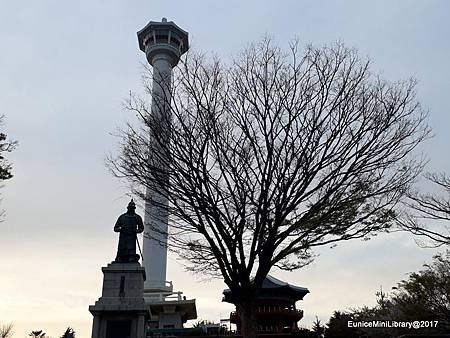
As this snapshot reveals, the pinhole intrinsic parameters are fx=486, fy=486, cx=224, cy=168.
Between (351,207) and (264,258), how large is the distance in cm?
238

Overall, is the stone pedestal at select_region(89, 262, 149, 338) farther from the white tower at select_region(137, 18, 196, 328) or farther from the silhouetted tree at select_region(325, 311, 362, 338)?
the silhouetted tree at select_region(325, 311, 362, 338)

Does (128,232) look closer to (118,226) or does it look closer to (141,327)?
(118,226)

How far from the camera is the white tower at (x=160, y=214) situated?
476 inches

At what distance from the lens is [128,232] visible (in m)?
18.3

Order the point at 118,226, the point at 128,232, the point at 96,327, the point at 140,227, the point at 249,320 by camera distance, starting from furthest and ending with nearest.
Result: the point at 140,227
the point at 118,226
the point at 128,232
the point at 96,327
the point at 249,320

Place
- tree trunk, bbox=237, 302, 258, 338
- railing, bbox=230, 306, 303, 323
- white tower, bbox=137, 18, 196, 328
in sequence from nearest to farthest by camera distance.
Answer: tree trunk, bbox=237, 302, 258, 338, white tower, bbox=137, 18, 196, 328, railing, bbox=230, 306, 303, 323

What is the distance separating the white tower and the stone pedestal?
1.85 meters

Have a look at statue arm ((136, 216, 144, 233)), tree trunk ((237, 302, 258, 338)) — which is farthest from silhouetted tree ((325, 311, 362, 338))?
tree trunk ((237, 302, 258, 338))

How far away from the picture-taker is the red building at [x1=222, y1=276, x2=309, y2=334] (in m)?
29.5

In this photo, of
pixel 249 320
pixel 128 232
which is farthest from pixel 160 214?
pixel 128 232

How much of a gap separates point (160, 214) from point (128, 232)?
242 inches

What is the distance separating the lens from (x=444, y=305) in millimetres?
25703

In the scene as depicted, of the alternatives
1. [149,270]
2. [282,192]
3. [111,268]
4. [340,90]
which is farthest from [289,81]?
[149,270]

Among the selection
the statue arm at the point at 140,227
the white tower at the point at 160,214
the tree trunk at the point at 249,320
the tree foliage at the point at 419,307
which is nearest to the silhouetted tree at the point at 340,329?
the tree foliage at the point at 419,307
